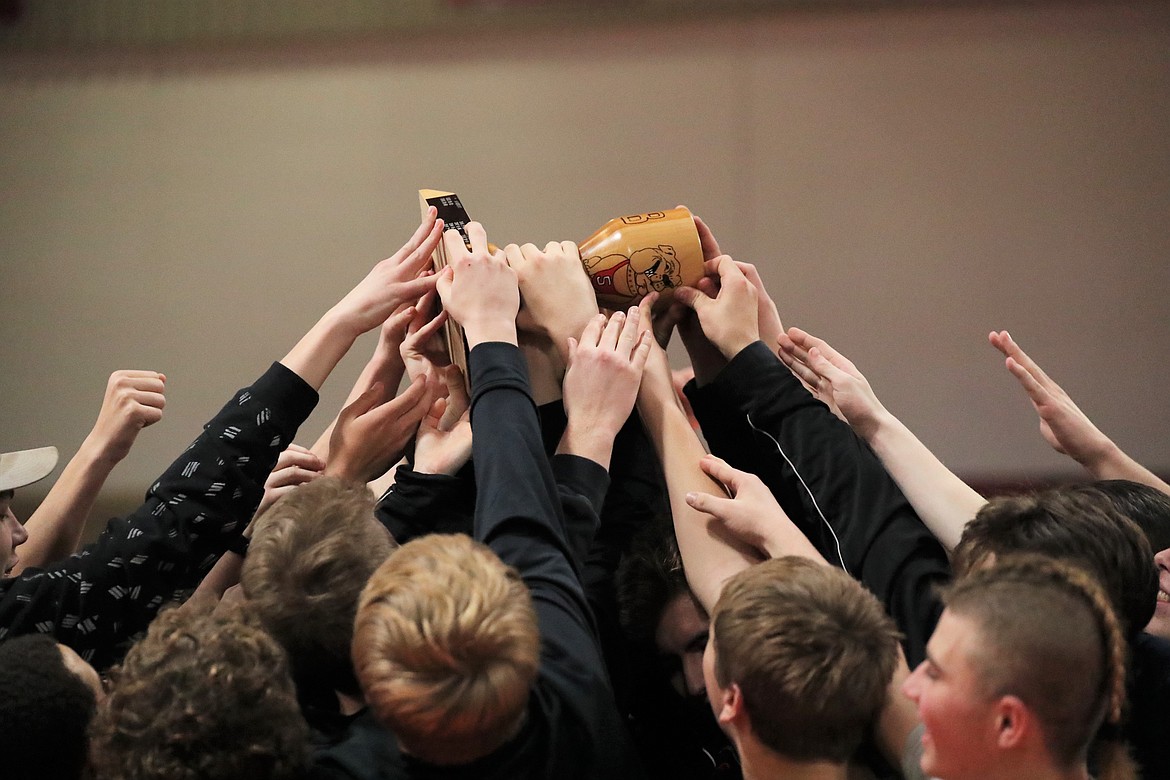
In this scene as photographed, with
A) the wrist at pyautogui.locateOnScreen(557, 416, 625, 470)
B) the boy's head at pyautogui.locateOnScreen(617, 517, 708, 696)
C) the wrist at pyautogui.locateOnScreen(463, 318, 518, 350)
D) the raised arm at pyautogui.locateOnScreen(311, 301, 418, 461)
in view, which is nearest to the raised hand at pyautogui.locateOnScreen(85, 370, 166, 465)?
the raised arm at pyautogui.locateOnScreen(311, 301, 418, 461)

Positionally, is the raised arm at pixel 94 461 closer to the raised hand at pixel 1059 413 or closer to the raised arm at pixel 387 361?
the raised arm at pixel 387 361

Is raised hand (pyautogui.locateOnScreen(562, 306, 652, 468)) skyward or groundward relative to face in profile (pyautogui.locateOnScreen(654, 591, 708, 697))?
skyward

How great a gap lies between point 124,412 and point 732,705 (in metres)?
0.89

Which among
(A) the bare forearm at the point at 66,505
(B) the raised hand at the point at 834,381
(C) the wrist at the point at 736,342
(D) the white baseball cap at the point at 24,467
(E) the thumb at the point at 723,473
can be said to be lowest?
(A) the bare forearm at the point at 66,505

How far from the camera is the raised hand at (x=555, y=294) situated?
1.28m

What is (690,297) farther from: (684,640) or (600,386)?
(684,640)

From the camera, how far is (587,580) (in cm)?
121

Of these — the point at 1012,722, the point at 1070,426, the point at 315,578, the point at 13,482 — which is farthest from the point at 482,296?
the point at 1070,426

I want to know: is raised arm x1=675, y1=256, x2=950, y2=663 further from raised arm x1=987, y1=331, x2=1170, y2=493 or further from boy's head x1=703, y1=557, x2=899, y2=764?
raised arm x1=987, y1=331, x2=1170, y2=493

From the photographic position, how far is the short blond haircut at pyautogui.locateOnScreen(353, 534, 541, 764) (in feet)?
2.53

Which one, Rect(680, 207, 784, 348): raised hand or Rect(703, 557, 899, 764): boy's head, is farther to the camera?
Rect(680, 207, 784, 348): raised hand

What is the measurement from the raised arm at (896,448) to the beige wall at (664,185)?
1.24 meters

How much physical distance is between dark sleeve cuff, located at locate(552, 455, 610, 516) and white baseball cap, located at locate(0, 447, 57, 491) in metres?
0.64

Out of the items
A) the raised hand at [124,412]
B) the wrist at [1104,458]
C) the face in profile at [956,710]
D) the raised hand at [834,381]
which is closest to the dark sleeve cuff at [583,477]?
the raised hand at [834,381]
